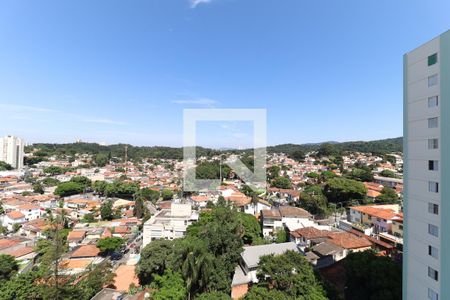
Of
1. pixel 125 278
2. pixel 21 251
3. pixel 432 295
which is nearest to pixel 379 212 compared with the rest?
pixel 432 295

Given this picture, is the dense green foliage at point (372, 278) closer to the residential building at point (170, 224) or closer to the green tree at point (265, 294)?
the green tree at point (265, 294)

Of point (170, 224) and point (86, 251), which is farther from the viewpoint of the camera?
point (170, 224)

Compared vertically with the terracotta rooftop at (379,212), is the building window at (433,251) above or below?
above

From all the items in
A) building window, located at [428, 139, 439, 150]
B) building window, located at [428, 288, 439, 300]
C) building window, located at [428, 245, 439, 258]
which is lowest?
building window, located at [428, 288, 439, 300]

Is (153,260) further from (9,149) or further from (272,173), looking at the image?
(9,149)

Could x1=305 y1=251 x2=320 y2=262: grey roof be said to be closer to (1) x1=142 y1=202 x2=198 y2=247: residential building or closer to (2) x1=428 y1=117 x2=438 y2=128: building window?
(2) x1=428 y1=117 x2=438 y2=128: building window

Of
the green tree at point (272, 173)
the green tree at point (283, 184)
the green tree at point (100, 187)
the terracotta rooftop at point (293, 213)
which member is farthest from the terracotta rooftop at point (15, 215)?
the green tree at point (272, 173)

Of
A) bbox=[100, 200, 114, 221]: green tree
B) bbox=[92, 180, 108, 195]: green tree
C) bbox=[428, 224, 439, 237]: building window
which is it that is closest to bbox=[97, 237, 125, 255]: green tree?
bbox=[100, 200, 114, 221]: green tree
